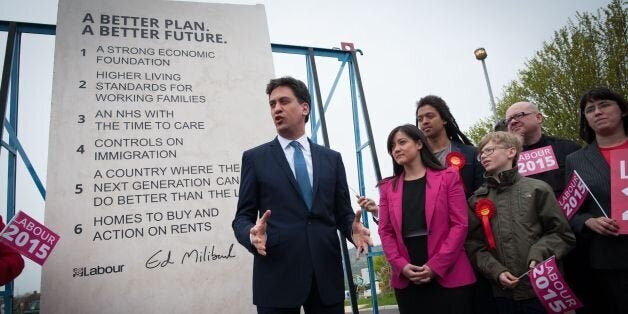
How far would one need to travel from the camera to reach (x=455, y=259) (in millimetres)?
1965

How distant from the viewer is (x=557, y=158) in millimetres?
2826

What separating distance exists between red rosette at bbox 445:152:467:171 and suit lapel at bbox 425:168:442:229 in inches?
12.7

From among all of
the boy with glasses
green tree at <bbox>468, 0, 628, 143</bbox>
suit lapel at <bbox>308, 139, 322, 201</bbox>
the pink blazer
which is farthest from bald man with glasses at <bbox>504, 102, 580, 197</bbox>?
green tree at <bbox>468, 0, 628, 143</bbox>

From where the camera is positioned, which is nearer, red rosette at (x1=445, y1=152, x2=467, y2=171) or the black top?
the black top

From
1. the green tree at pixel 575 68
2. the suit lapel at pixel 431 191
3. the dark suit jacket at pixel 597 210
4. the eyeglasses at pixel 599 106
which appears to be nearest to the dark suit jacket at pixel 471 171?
the suit lapel at pixel 431 191

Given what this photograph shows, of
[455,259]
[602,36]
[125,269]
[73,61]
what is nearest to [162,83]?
[73,61]

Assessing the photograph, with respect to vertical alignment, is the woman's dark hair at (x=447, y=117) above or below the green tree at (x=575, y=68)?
below

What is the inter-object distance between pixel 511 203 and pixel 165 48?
3.34 m

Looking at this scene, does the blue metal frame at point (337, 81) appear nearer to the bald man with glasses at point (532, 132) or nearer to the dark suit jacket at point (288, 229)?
the bald man with glasses at point (532, 132)

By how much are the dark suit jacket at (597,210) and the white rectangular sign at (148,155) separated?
2.54 meters

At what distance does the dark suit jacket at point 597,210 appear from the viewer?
6.85 ft

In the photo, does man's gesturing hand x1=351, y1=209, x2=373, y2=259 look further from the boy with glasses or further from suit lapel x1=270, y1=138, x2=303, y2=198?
the boy with glasses

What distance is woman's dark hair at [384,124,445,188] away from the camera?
90.7 inches

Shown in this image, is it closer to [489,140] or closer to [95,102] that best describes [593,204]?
[489,140]
